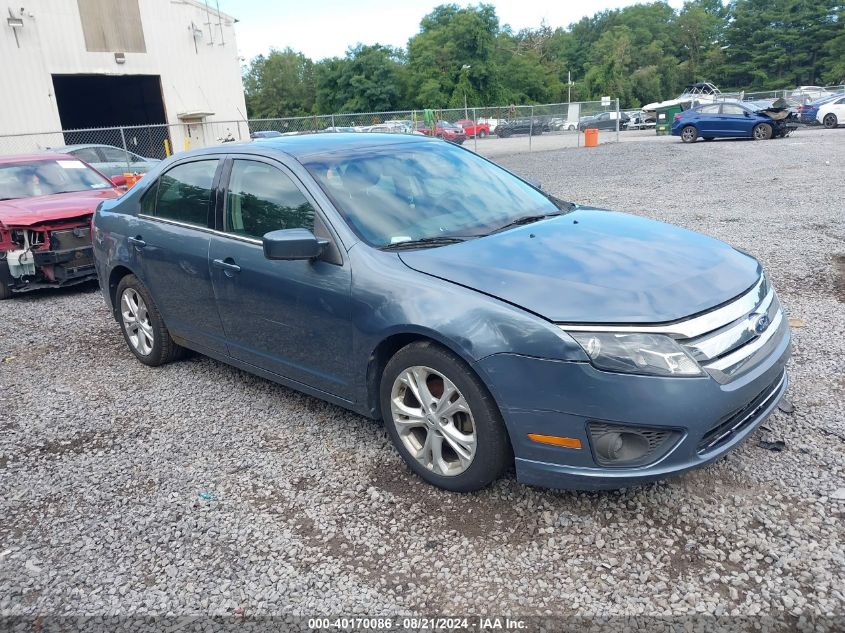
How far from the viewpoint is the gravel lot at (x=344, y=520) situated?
2.68 meters

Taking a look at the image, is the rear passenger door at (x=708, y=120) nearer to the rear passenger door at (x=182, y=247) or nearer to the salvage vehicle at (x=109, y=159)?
the salvage vehicle at (x=109, y=159)

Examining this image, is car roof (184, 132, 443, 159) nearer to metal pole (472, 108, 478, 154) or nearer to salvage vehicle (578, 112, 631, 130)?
metal pole (472, 108, 478, 154)

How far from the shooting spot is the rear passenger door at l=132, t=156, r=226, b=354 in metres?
4.49

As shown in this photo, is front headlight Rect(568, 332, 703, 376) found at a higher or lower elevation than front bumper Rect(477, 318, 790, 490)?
higher

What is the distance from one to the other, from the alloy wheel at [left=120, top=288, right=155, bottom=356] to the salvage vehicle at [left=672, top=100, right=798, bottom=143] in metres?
25.6

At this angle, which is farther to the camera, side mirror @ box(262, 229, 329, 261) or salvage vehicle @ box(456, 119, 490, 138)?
salvage vehicle @ box(456, 119, 490, 138)

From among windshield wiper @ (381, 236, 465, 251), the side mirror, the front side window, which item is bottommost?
windshield wiper @ (381, 236, 465, 251)

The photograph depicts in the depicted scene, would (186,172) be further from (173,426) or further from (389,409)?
Result: (389,409)

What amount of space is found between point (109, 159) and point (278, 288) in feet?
48.0

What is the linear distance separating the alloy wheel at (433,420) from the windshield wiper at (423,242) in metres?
0.67

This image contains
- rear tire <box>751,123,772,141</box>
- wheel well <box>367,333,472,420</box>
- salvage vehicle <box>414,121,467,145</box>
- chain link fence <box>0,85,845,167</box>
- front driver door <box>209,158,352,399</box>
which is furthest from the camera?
salvage vehicle <box>414,121,467,145</box>

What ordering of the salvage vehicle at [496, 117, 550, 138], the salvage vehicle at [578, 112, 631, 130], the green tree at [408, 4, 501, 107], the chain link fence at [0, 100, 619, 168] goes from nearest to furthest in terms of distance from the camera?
the chain link fence at [0, 100, 619, 168]
the salvage vehicle at [496, 117, 550, 138]
the salvage vehicle at [578, 112, 631, 130]
the green tree at [408, 4, 501, 107]

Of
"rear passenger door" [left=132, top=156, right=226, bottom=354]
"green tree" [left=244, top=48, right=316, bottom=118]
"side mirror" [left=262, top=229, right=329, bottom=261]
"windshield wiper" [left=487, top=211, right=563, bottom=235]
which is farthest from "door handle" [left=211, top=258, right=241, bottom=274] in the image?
"green tree" [left=244, top=48, right=316, bottom=118]

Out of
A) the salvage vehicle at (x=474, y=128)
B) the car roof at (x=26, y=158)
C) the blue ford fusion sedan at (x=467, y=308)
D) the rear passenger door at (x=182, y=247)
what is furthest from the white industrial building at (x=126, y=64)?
the blue ford fusion sedan at (x=467, y=308)
